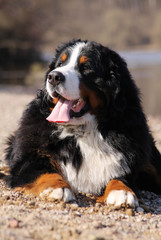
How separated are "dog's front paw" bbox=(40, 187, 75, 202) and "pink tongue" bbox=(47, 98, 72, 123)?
2.50 feet

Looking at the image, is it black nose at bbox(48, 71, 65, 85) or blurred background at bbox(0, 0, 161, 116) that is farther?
blurred background at bbox(0, 0, 161, 116)

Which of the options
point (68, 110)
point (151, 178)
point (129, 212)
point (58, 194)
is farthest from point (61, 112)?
point (151, 178)

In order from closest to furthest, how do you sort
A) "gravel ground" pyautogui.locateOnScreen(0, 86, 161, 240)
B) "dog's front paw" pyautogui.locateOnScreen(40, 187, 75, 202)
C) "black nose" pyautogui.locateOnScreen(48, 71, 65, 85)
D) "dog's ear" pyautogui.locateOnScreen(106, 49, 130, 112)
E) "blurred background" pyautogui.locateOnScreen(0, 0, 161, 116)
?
"gravel ground" pyautogui.locateOnScreen(0, 86, 161, 240) < "dog's front paw" pyautogui.locateOnScreen(40, 187, 75, 202) < "black nose" pyautogui.locateOnScreen(48, 71, 65, 85) < "dog's ear" pyautogui.locateOnScreen(106, 49, 130, 112) < "blurred background" pyautogui.locateOnScreen(0, 0, 161, 116)

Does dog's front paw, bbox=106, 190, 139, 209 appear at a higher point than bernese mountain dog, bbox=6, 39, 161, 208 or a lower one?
lower

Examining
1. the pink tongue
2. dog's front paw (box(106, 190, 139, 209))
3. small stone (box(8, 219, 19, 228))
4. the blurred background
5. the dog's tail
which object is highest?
the blurred background

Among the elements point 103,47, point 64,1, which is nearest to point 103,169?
point 103,47

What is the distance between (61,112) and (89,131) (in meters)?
0.37

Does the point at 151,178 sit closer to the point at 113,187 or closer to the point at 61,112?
the point at 113,187

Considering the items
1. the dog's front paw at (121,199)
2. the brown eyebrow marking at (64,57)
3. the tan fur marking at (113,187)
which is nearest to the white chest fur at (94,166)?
the tan fur marking at (113,187)

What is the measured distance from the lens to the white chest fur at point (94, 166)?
12.5 ft

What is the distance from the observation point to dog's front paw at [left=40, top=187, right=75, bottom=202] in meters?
3.22

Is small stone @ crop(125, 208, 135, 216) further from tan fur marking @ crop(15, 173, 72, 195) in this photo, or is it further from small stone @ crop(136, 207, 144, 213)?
tan fur marking @ crop(15, 173, 72, 195)

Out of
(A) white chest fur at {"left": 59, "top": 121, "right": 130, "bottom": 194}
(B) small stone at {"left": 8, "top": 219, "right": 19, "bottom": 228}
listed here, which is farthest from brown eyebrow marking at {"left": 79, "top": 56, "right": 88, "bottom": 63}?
(B) small stone at {"left": 8, "top": 219, "right": 19, "bottom": 228}

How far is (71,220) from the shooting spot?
281cm
